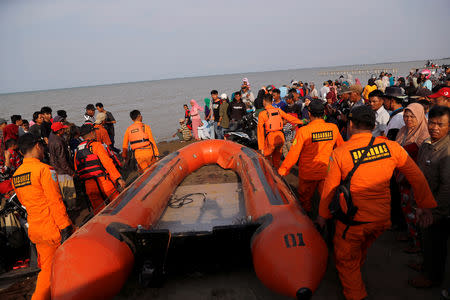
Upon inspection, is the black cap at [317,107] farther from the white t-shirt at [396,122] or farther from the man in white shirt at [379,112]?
the man in white shirt at [379,112]

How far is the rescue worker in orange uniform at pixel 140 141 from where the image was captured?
4633 mm

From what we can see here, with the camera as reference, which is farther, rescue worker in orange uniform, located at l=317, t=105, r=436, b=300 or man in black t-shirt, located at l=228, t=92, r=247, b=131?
man in black t-shirt, located at l=228, t=92, r=247, b=131

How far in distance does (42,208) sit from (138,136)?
7.44 ft

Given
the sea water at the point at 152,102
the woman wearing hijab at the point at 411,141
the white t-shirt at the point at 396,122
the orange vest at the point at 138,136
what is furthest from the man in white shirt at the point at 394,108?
the sea water at the point at 152,102

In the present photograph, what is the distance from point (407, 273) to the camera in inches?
104

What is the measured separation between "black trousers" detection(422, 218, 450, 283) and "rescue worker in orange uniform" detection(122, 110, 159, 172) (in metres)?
3.96

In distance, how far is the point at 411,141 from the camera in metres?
2.84

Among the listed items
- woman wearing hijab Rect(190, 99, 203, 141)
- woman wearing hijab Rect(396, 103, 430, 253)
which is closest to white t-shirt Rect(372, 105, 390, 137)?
woman wearing hijab Rect(396, 103, 430, 253)

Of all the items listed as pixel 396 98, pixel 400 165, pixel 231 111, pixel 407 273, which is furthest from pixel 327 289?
pixel 231 111

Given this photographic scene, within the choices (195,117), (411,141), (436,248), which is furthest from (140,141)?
(195,117)

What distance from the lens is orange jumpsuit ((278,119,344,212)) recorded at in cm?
305

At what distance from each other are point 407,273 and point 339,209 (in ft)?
4.47

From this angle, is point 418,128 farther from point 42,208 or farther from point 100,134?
point 100,134

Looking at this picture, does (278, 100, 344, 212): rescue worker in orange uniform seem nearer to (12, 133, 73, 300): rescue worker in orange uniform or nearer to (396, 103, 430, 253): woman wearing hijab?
(396, 103, 430, 253): woman wearing hijab
